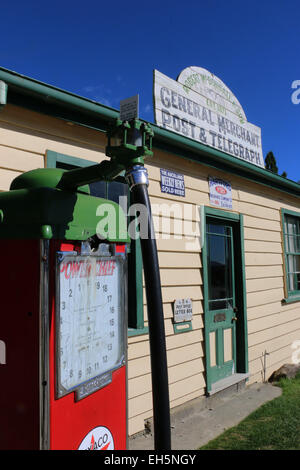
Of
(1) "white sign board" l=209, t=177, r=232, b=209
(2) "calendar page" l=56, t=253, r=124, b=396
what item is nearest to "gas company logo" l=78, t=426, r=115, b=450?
(2) "calendar page" l=56, t=253, r=124, b=396

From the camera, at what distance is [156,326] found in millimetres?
1621

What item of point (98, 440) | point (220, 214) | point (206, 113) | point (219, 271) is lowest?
point (98, 440)

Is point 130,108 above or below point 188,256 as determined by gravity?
above

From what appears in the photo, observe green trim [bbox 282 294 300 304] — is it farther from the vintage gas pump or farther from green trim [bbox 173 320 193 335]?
the vintage gas pump

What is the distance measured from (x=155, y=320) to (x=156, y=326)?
0.09 feet

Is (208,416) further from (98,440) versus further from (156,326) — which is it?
(156,326)

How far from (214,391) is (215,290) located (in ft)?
4.30

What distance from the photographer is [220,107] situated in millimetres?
5617

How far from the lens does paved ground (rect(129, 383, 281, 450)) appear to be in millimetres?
3713

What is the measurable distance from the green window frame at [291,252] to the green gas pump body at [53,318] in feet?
18.5

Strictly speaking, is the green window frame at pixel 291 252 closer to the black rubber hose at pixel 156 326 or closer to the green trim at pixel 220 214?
the green trim at pixel 220 214

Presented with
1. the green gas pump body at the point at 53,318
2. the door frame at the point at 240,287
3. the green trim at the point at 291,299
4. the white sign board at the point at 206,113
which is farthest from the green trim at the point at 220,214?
the green gas pump body at the point at 53,318

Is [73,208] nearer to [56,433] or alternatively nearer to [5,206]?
[5,206]

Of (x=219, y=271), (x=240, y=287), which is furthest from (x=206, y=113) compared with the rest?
(x=240, y=287)
